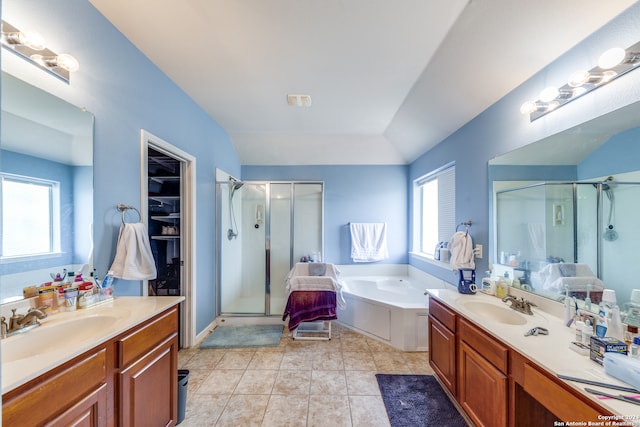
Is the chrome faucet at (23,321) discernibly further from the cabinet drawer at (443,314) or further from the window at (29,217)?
the cabinet drawer at (443,314)

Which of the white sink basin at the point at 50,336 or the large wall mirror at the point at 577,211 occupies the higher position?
the large wall mirror at the point at 577,211

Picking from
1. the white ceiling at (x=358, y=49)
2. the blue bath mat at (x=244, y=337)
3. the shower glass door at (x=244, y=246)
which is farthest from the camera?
the shower glass door at (x=244, y=246)

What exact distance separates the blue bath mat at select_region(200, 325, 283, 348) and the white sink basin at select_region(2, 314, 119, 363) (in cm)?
165

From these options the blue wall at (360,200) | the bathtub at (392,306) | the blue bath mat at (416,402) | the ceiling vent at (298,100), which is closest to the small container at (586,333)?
the blue bath mat at (416,402)

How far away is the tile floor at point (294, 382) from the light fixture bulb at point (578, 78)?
2383mm

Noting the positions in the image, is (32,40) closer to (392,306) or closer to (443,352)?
(443,352)

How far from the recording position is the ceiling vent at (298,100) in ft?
8.97

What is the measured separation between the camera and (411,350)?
281 cm

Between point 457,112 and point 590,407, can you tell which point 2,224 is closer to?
point 590,407

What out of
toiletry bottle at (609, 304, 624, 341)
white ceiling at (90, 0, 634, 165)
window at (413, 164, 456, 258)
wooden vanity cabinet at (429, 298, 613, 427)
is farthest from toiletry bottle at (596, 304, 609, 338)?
window at (413, 164, 456, 258)

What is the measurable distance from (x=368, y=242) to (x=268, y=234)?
1498 millimetres

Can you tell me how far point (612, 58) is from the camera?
1.34 m

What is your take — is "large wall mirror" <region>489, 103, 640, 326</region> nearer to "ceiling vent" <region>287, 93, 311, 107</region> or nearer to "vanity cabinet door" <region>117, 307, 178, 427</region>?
"ceiling vent" <region>287, 93, 311, 107</region>

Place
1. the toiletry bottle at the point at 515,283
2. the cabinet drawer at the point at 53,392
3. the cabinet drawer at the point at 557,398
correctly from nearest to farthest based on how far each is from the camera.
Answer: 1. the cabinet drawer at the point at 53,392
2. the cabinet drawer at the point at 557,398
3. the toiletry bottle at the point at 515,283
